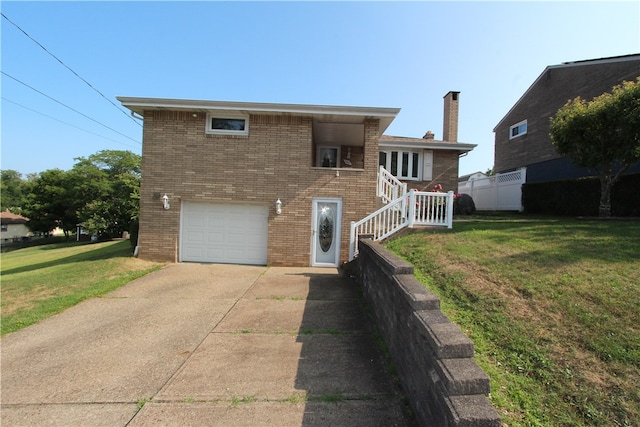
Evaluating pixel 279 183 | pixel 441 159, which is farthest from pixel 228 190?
pixel 441 159

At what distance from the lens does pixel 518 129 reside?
18172mm

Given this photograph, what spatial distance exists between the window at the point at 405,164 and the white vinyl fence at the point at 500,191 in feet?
15.4

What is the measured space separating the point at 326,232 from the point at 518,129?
15.6m

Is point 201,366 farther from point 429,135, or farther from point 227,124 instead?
point 429,135

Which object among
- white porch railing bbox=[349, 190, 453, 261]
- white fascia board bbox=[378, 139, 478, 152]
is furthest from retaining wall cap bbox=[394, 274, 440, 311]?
white fascia board bbox=[378, 139, 478, 152]

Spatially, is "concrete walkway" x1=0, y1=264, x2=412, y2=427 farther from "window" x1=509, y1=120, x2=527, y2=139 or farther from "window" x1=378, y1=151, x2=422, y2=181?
"window" x1=509, y1=120, x2=527, y2=139

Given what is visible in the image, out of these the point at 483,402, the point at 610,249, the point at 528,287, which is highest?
A: the point at 610,249

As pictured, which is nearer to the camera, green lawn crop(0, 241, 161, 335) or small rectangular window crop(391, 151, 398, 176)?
green lawn crop(0, 241, 161, 335)

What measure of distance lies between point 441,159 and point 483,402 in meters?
14.0

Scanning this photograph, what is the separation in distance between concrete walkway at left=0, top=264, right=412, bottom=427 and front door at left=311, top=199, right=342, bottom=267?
3.29 m

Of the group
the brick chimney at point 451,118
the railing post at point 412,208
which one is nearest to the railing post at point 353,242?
the railing post at point 412,208

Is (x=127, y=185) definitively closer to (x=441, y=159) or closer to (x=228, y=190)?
(x=228, y=190)

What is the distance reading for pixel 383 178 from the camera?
972cm

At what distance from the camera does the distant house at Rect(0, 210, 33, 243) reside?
154 ft
